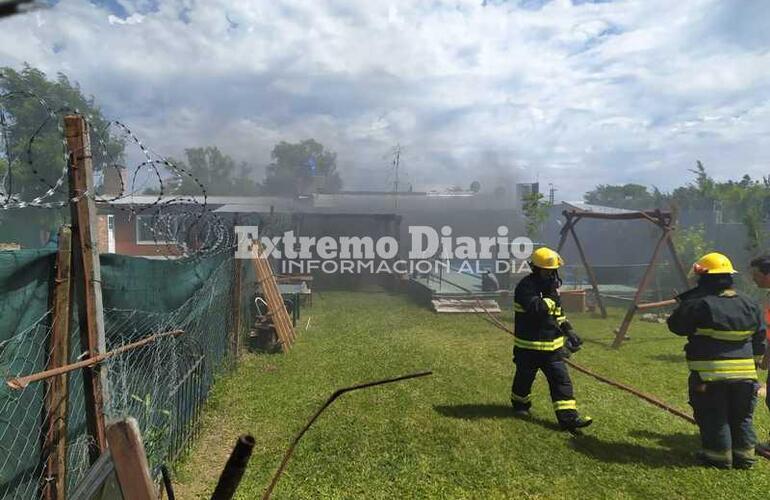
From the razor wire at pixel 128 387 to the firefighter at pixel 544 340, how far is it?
10.9 feet

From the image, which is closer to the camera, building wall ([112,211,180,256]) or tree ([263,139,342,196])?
building wall ([112,211,180,256])

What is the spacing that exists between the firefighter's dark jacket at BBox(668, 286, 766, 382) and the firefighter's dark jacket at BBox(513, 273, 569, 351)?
1115 millimetres

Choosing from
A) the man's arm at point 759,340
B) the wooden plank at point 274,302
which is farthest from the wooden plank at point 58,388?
the wooden plank at point 274,302

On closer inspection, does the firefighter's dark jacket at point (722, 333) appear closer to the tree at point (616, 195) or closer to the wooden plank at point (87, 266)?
the wooden plank at point (87, 266)

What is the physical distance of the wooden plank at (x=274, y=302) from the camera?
8.08 meters

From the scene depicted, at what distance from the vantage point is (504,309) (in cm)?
1309

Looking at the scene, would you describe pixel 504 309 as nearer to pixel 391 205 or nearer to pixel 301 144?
pixel 391 205

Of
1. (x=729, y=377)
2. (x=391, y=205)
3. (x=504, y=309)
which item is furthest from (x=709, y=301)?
(x=391, y=205)

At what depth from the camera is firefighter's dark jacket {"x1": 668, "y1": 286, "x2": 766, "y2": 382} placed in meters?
4.10

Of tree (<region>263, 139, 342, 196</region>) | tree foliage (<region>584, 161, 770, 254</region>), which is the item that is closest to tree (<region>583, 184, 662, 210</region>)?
tree foliage (<region>584, 161, 770, 254</region>)

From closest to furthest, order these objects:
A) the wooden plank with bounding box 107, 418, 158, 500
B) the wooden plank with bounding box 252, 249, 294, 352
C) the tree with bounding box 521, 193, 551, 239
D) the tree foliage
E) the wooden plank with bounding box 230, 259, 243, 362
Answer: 1. the wooden plank with bounding box 107, 418, 158, 500
2. the wooden plank with bounding box 230, 259, 243, 362
3. the wooden plank with bounding box 252, 249, 294, 352
4. the tree with bounding box 521, 193, 551, 239
5. the tree foliage

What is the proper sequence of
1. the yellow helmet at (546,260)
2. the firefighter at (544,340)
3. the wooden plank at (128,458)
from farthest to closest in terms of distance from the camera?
Answer: 1. the yellow helmet at (546,260)
2. the firefighter at (544,340)
3. the wooden plank at (128,458)

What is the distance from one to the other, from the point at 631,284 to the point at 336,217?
11666mm

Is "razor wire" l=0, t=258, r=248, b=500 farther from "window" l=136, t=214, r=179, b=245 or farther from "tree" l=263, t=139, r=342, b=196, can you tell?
"tree" l=263, t=139, r=342, b=196
